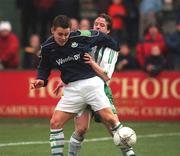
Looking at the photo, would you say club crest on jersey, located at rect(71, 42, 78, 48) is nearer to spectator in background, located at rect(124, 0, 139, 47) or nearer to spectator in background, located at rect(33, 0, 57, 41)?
spectator in background, located at rect(124, 0, 139, 47)

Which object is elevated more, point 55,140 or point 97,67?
point 97,67

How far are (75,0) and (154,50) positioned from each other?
154 inches

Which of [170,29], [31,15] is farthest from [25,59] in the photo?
[170,29]

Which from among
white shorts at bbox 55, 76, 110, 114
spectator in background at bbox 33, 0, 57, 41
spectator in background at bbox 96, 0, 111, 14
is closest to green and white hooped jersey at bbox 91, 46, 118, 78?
white shorts at bbox 55, 76, 110, 114

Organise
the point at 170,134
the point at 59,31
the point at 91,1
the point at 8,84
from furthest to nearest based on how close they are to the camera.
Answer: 1. the point at 91,1
2. the point at 8,84
3. the point at 170,134
4. the point at 59,31

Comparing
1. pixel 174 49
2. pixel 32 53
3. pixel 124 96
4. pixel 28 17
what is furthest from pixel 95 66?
pixel 28 17

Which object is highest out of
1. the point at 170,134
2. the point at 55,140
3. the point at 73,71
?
the point at 73,71

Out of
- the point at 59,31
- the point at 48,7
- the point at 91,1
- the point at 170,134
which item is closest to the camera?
the point at 59,31

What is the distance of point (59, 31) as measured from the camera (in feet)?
35.0

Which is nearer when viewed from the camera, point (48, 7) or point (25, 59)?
point (25, 59)

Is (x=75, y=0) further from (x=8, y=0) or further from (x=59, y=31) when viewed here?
(x=59, y=31)

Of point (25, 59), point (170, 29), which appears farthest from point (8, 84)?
point (170, 29)

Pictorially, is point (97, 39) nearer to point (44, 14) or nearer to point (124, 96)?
point (124, 96)

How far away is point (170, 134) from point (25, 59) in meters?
4.65
